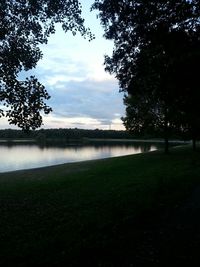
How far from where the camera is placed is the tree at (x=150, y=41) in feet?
45.5

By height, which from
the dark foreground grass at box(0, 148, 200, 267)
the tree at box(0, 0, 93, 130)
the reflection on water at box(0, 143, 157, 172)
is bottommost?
the reflection on water at box(0, 143, 157, 172)

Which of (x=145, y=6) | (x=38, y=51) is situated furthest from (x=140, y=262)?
(x=145, y=6)

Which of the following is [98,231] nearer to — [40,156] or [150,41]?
[150,41]

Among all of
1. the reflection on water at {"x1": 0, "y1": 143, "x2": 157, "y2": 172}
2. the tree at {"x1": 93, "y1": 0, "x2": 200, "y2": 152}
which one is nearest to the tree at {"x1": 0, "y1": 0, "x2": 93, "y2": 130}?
the tree at {"x1": 93, "y1": 0, "x2": 200, "y2": 152}

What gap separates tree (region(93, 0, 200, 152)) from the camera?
13875mm

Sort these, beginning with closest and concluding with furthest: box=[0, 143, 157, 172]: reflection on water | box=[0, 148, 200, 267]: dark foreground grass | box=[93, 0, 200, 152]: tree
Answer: box=[0, 148, 200, 267]: dark foreground grass < box=[93, 0, 200, 152]: tree < box=[0, 143, 157, 172]: reflection on water

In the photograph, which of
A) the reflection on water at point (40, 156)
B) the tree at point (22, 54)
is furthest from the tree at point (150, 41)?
→ the reflection on water at point (40, 156)

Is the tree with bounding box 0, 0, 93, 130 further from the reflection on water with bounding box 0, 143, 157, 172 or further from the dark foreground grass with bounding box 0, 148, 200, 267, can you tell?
the reflection on water with bounding box 0, 143, 157, 172

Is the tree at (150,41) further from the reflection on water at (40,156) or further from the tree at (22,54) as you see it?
the reflection on water at (40,156)

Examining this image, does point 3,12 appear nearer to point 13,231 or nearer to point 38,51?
point 38,51

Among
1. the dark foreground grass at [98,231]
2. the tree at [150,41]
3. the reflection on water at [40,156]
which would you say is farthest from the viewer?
the reflection on water at [40,156]

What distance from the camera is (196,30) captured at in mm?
14000

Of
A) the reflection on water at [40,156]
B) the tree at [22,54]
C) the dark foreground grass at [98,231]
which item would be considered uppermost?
the tree at [22,54]

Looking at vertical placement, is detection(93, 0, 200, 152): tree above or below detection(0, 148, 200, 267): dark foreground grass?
above
